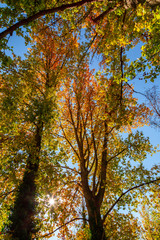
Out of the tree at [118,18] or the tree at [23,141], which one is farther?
the tree at [23,141]

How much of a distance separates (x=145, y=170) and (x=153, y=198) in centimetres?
124

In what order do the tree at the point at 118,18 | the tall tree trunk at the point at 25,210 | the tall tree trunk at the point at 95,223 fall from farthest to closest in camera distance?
the tall tree trunk at the point at 25,210
the tall tree trunk at the point at 95,223
the tree at the point at 118,18

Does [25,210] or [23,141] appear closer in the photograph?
[25,210]

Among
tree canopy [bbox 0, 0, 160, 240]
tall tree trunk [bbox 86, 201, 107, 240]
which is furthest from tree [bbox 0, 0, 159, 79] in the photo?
tall tree trunk [bbox 86, 201, 107, 240]

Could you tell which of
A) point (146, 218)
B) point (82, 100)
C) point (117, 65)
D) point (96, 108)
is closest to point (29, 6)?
point (117, 65)

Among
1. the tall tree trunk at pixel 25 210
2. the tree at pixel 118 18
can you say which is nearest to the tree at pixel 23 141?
the tall tree trunk at pixel 25 210

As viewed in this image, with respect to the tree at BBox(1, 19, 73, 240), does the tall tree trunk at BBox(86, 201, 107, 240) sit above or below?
below

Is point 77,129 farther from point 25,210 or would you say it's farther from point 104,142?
point 25,210

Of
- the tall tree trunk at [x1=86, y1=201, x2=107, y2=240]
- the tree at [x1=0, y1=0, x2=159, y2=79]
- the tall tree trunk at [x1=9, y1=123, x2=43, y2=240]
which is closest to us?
the tree at [x1=0, y1=0, x2=159, y2=79]

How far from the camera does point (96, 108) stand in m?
9.03

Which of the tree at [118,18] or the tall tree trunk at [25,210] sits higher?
the tree at [118,18]

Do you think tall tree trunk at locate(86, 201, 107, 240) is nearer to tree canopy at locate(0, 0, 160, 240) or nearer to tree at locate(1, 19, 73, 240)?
tree canopy at locate(0, 0, 160, 240)

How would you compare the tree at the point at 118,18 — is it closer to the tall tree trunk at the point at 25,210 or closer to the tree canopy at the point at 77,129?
the tree canopy at the point at 77,129

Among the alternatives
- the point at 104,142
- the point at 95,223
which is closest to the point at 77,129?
the point at 104,142
